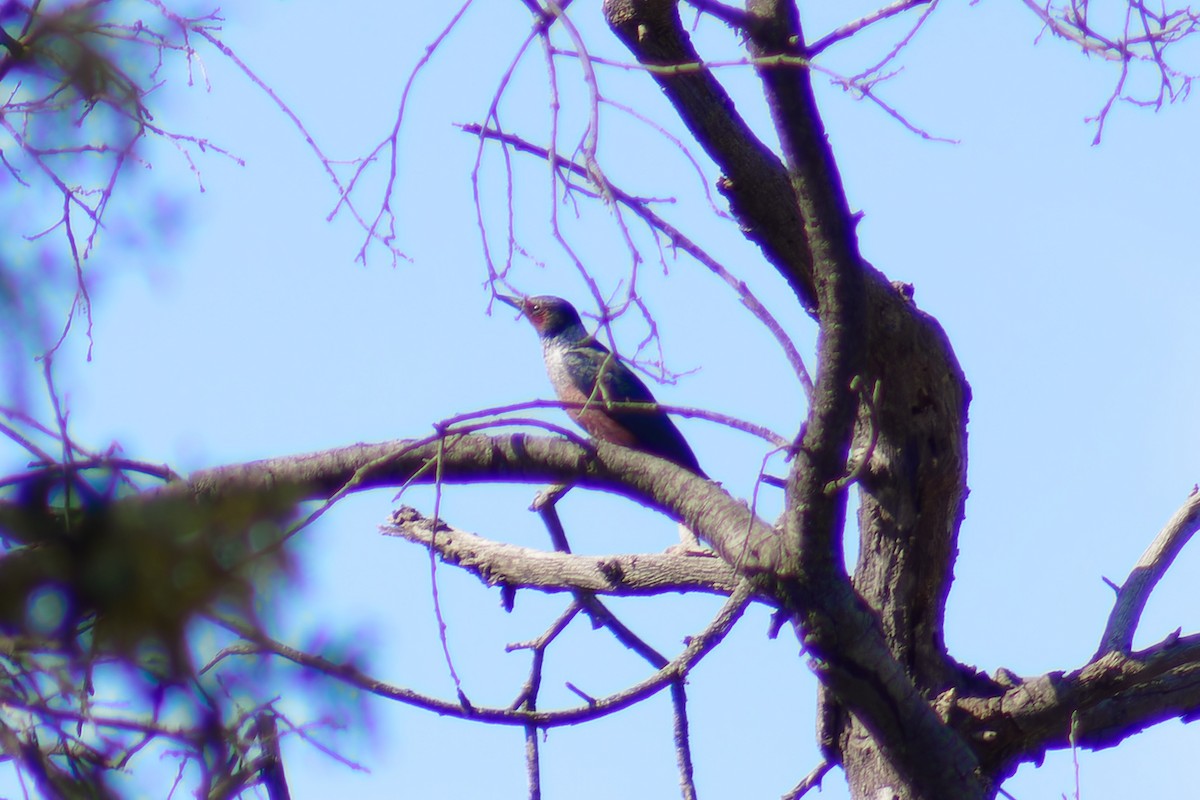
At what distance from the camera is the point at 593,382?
17.6 feet

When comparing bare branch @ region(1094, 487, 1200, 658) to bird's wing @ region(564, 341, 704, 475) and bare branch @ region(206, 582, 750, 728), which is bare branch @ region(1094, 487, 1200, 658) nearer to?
bare branch @ region(206, 582, 750, 728)

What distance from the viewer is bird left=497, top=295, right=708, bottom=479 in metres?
5.71

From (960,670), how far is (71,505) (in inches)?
135

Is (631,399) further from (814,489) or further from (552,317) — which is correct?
(814,489)

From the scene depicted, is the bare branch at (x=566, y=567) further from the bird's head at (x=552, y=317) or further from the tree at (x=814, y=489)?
the bird's head at (x=552, y=317)

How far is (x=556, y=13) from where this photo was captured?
8.24 feet

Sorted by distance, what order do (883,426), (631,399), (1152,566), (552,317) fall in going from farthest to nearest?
1. (552,317)
2. (631,399)
3. (1152,566)
4. (883,426)

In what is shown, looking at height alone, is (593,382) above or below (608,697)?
above

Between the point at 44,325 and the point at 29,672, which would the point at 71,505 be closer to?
the point at 29,672

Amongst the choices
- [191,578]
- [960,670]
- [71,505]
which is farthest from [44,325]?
[960,670]

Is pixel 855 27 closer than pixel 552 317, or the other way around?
pixel 855 27

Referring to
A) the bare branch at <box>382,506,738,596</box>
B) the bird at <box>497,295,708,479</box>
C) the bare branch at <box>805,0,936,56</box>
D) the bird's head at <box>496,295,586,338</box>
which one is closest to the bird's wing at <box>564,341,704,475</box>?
the bird at <box>497,295,708,479</box>

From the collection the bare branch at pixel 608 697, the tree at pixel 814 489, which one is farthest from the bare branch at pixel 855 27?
the bare branch at pixel 608 697

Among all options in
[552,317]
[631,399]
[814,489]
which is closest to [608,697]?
[814,489]
